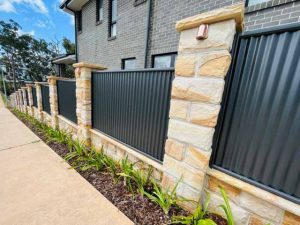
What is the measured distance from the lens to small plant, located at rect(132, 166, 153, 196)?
215 cm

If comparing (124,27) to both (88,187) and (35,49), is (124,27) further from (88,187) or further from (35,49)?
(35,49)

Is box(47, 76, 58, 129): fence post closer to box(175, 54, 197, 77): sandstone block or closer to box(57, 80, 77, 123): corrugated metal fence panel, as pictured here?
box(57, 80, 77, 123): corrugated metal fence panel

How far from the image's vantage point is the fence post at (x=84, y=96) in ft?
10.1

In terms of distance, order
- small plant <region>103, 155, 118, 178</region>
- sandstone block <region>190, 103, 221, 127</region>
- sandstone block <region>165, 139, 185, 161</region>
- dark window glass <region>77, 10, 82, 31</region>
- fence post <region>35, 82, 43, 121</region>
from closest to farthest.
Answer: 1. sandstone block <region>190, 103, 221, 127</region>
2. sandstone block <region>165, 139, 185, 161</region>
3. small plant <region>103, 155, 118, 178</region>
4. fence post <region>35, 82, 43, 121</region>
5. dark window glass <region>77, 10, 82, 31</region>

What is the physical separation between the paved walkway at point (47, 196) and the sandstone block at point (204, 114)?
4.49 ft

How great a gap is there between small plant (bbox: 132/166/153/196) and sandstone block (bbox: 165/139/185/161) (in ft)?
1.75

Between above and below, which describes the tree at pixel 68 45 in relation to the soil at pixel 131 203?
above

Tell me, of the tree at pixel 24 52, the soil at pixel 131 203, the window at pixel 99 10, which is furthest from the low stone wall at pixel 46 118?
the tree at pixel 24 52

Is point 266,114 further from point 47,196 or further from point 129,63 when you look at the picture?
point 129,63

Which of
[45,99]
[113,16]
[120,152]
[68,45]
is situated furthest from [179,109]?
[68,45]

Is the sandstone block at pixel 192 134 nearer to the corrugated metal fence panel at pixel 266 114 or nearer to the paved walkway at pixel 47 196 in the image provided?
the corrugated metal fence panel at pixel 266 114

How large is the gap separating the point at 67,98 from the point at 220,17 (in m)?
4.11

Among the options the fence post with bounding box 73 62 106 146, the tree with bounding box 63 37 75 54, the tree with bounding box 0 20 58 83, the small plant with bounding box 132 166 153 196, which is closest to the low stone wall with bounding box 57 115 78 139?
the fence post with bounding box 73 62 106 146

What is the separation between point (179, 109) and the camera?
5.32 feet
